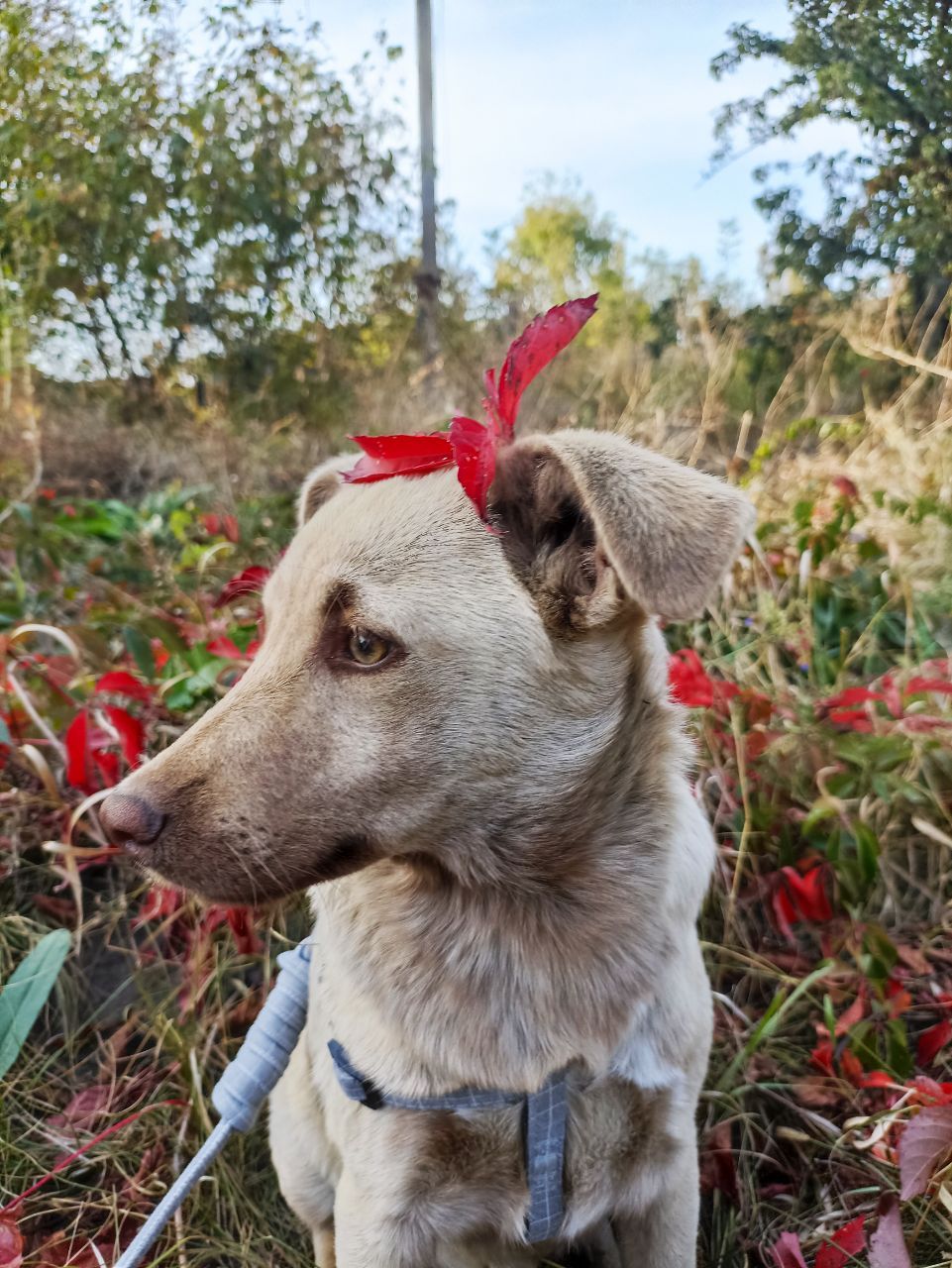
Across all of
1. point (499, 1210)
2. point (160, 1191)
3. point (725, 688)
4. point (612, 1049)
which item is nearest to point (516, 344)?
point (612, 1049)

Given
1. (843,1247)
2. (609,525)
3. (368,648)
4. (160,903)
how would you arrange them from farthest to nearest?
(160,903) < (843,1247) < (368,648) < (609,525)

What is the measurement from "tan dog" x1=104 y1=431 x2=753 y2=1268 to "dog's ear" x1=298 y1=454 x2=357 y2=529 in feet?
0.96

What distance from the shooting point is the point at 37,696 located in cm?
287

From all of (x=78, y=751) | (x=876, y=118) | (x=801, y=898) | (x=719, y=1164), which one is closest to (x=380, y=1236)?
(x=719, y=1164)

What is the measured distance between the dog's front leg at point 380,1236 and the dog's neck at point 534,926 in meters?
0.21

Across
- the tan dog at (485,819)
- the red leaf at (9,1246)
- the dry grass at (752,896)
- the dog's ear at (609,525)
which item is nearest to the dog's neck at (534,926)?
the tan dog at (485,819)

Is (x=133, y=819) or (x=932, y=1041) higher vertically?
(x=133, y=819)

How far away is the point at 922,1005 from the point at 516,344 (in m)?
1.87

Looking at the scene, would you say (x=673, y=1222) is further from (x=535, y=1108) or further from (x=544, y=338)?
(x=544, y=338)

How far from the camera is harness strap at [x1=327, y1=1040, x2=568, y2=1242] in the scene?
1.37 meters

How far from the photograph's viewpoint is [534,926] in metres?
1.48

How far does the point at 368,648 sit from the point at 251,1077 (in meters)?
0.93

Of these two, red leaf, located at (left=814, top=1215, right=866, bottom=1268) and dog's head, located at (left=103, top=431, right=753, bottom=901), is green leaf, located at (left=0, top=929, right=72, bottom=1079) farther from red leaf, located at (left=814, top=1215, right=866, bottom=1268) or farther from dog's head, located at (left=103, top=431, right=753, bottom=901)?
red leaf, located at (left=814, top=1215, right=866, bottom=1268)

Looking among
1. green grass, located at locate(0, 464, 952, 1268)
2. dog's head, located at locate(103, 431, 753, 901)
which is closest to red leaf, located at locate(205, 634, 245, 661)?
green grass, located at locate(0, 464, 952, 1268)
